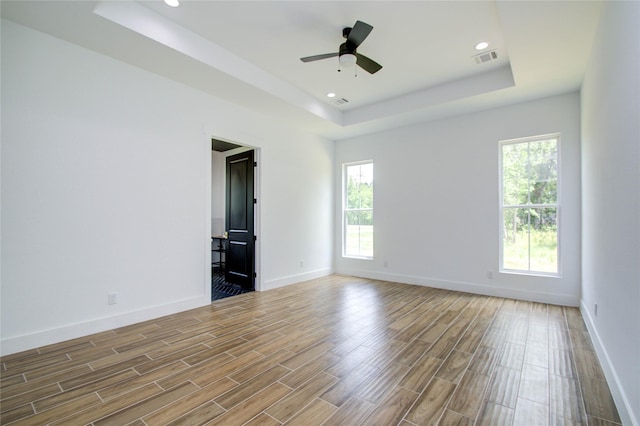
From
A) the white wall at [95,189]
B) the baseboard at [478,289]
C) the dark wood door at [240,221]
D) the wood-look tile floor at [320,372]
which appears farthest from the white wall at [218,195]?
the wood-look tile floor at [320,372]

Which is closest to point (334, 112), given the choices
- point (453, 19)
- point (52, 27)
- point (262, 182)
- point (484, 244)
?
point (262, 182)

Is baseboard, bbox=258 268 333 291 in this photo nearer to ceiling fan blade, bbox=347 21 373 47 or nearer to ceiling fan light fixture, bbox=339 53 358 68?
ceiling fan light fixture, bbox=339 53 358 68

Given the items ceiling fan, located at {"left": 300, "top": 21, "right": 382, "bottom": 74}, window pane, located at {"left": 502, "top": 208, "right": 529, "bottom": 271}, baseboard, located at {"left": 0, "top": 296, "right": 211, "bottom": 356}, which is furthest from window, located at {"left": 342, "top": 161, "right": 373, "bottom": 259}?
baseboard, located at {"left": 0, "top": 296, "right": 211, "bottom": 356}

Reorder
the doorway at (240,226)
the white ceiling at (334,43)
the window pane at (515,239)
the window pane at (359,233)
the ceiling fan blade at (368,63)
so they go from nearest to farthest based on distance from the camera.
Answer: the white ceiling at (334,43)
the ceiling fan blade at (368,63)
the window pane at (515,239)
the doorway at (240,226)
the window pane at (359,233)

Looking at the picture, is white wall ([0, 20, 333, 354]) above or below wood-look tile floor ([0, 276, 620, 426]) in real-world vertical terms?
above

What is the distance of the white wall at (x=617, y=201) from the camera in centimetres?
162

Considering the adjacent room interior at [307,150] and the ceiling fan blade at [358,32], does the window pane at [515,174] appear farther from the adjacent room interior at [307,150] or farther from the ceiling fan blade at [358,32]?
the ceiling fan blade at [358,32]

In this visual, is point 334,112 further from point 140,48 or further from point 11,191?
point 11,191

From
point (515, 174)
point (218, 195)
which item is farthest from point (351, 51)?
point (218, 195)

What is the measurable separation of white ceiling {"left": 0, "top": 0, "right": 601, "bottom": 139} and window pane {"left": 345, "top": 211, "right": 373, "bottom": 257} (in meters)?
2.39

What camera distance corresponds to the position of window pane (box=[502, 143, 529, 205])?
14.6 feet

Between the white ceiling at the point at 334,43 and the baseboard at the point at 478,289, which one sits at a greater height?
the white ceiling at the point at 334,43

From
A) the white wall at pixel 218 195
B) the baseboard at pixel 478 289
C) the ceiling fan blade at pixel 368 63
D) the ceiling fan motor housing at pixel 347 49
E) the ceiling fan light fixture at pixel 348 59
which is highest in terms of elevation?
the ceiling fan motor housing at pixel 347 49

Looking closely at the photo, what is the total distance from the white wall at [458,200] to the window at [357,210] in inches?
8.6
